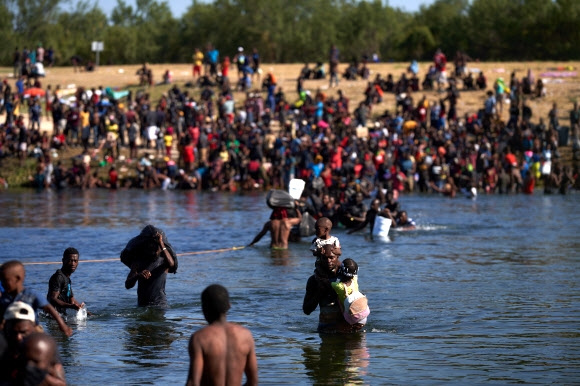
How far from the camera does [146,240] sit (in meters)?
13.6

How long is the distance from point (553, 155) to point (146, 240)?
106 ft

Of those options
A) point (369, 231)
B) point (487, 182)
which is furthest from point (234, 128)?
point (369, 231)

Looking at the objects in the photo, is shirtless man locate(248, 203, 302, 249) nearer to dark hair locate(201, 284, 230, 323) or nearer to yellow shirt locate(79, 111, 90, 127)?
dark hair locate(201, 284, 230, 323)

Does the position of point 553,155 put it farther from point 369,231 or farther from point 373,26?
point 373,26

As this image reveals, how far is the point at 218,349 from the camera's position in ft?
23.7

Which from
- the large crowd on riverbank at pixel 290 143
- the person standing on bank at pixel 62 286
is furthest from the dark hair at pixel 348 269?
the large crowd on riverbank at pixel 290 143

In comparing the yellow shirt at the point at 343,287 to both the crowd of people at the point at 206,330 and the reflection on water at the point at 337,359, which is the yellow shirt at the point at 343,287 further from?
the reflection on water at the point at 337,359

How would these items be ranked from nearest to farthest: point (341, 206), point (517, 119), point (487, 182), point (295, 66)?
point (341, 206) < point (487, 182) < point (517, 119) < point (295, 66)

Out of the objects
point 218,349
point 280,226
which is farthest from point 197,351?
point 280,226

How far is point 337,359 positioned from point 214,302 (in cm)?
533

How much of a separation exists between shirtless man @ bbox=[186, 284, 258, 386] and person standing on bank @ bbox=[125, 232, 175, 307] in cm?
612

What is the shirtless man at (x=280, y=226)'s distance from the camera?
2180 cm

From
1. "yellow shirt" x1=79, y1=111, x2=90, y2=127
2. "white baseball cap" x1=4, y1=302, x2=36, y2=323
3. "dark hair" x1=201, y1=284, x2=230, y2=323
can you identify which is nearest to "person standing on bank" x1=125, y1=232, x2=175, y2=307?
"white baseball cap" x1=4, y1=302, x2=36, y2=323

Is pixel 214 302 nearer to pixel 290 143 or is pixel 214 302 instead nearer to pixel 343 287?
pixel 343 287
